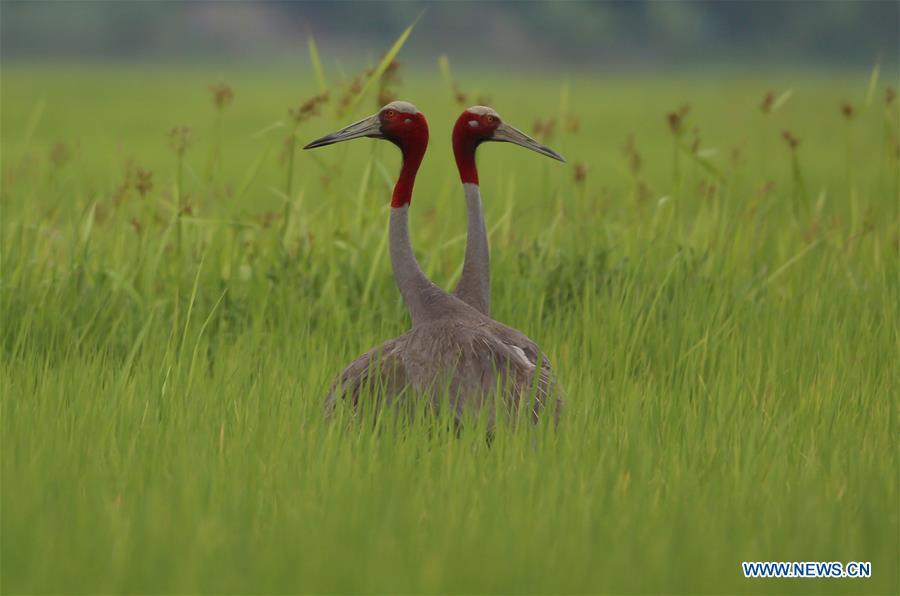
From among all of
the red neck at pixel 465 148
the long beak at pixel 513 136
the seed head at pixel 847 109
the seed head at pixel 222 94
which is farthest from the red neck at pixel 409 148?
the seed head at pixel 847 109

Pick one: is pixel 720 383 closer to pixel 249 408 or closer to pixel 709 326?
pixel 709 326

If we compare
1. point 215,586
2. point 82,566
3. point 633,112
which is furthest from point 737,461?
point 633,112

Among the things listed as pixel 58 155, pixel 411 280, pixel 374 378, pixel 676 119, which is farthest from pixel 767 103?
pixel 58 155

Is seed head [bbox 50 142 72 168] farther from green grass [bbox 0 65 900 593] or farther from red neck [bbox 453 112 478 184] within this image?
red neck [bbox 453 112 478 184]

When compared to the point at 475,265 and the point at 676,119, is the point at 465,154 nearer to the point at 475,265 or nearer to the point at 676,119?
the point at 475,265

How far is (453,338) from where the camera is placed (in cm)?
415

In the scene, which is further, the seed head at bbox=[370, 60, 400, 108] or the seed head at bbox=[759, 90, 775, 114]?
the seed head at bbox=[759, 90, 775, 114]

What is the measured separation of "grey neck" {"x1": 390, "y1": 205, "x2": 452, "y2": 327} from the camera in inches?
177

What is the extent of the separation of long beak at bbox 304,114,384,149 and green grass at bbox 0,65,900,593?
706 millimetres

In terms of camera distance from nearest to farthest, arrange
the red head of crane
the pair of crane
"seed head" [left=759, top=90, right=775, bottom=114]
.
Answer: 1. the pair of crane
2. the red head of crane
3. "seed head" [left=759, top=90, right=775, bottom=114]

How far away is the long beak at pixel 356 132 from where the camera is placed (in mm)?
4570

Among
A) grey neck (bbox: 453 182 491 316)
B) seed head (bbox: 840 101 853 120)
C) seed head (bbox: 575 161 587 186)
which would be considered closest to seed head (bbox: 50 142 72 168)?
grey neck (bbox: 453 182 491 316)

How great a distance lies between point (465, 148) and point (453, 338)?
110 centimetres

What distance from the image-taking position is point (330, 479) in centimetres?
367
